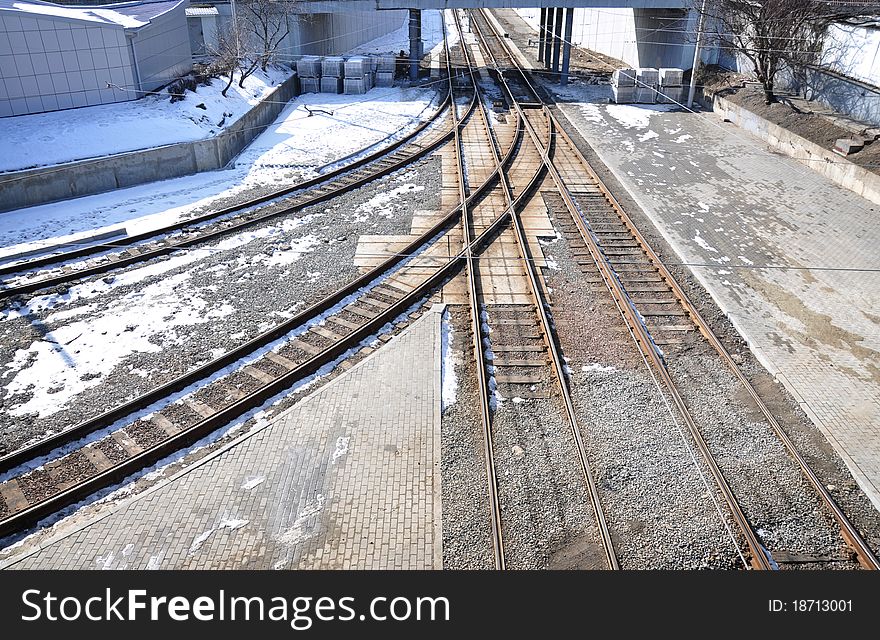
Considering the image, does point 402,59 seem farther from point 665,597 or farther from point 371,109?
point 665,597

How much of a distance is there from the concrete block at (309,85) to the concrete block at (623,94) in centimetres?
1409

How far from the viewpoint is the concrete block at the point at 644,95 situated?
1147 inches

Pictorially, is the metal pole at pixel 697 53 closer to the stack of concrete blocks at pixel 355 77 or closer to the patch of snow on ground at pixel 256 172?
the patch of snow on ground at pixel 256 172

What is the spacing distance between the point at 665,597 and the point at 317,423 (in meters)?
5.28

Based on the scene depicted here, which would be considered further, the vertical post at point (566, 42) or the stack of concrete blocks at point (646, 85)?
the vertical post at point (566, 42)

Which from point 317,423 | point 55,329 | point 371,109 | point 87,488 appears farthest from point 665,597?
point 371,109

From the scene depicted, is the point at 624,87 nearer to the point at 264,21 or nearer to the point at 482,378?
the point at 264,21

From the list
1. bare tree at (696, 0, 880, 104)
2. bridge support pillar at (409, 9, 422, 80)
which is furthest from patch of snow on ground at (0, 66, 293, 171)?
bare tree at (696, 0, 880, 104)

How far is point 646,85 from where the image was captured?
29172 mm

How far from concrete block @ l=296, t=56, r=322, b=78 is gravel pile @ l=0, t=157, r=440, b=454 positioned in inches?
621

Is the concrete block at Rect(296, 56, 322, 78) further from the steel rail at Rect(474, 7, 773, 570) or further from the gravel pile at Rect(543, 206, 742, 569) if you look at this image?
the gravel pile at Rect(543, 206, 742, 569)

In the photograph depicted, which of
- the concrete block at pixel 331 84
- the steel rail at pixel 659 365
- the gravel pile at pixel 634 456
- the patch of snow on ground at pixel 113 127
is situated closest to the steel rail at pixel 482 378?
the gravel pile at pixel 634 456

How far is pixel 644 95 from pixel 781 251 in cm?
1673

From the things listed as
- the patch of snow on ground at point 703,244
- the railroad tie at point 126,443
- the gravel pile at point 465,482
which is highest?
the patch of snow on ground at point 703,244
